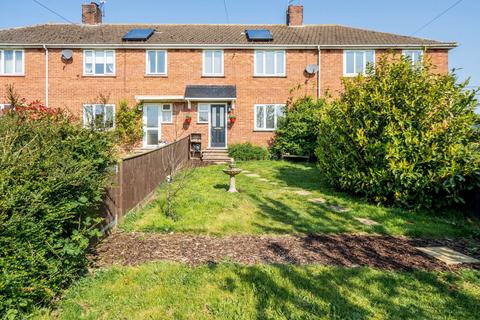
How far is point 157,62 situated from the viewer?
58.3 feet

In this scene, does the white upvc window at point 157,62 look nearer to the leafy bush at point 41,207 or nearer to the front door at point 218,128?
the front door at point 218,128

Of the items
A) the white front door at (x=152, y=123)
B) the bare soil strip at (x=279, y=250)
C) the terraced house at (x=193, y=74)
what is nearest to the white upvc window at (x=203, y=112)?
the terraced house at (x=193, y=74)

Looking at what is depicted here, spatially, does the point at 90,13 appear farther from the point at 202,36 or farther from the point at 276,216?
the point at 276,216

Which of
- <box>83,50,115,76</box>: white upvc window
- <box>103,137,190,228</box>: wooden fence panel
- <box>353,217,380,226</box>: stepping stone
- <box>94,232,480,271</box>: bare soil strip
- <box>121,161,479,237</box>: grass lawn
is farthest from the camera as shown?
<box>83,50,115,76</box>: white upvc window

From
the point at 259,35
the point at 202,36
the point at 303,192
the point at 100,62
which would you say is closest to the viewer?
the point at 303,192

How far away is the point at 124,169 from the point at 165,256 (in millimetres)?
2332

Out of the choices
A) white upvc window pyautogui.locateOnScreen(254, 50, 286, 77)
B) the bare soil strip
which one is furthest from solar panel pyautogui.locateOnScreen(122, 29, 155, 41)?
the bare soil strip

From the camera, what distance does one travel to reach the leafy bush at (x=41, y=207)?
2.65 metres

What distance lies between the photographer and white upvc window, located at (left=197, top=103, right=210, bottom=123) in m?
17.7

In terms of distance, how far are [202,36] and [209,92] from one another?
4.25 m

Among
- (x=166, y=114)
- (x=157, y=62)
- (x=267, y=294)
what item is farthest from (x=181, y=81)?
(x=267, y=294)

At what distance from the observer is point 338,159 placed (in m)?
8.08

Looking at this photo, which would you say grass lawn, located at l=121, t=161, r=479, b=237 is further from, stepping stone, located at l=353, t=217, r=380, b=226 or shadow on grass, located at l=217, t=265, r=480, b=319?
shadow on grass, located at l=217, t=265, r=480, b=319

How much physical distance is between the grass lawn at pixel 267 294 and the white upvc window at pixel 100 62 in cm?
1655
